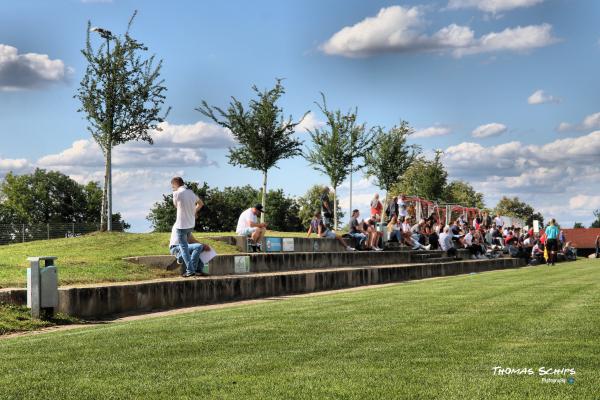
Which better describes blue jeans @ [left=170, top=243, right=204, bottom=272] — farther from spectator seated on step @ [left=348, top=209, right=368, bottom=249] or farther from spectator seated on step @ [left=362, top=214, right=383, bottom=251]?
spectator seated on step @ [left=362, top=214, right=383, bottom=251]

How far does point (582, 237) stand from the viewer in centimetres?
9681

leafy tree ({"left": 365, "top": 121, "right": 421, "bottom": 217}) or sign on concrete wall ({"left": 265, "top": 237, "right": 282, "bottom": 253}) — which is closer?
sign on concrete wall ({"left": 265, "top": 237, "right": 282, "bottom": 253})

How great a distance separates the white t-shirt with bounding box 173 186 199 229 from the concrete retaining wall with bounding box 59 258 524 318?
126cm

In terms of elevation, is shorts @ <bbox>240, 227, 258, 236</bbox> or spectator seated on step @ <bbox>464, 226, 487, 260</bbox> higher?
shorts @ <bbox>240, 227, 258, 236</bbox>

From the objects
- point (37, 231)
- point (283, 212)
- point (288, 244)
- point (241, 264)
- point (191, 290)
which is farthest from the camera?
point (283, 212)

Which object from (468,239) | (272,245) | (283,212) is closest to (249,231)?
(272,245)

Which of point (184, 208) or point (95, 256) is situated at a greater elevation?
point (184, 208)

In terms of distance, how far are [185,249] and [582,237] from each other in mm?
88296

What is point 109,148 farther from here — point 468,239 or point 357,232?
point 468,239

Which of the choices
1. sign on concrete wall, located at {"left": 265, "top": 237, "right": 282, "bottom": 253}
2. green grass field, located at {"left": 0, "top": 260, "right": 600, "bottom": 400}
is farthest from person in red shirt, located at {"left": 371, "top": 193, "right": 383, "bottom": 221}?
green grass field, located at {"left": 0, "top": 260, "right": 600, "bottom": 400}

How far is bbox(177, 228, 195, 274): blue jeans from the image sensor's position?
16.6 meters

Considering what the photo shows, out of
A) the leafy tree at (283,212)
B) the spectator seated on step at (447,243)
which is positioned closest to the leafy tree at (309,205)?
the leafy tree at (283,212)

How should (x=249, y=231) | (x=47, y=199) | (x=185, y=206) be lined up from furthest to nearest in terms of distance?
(x=47, y=199)
(x=249, y=231)
(x=185, y=206)

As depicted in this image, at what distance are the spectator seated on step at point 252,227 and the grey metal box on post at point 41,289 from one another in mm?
10616
